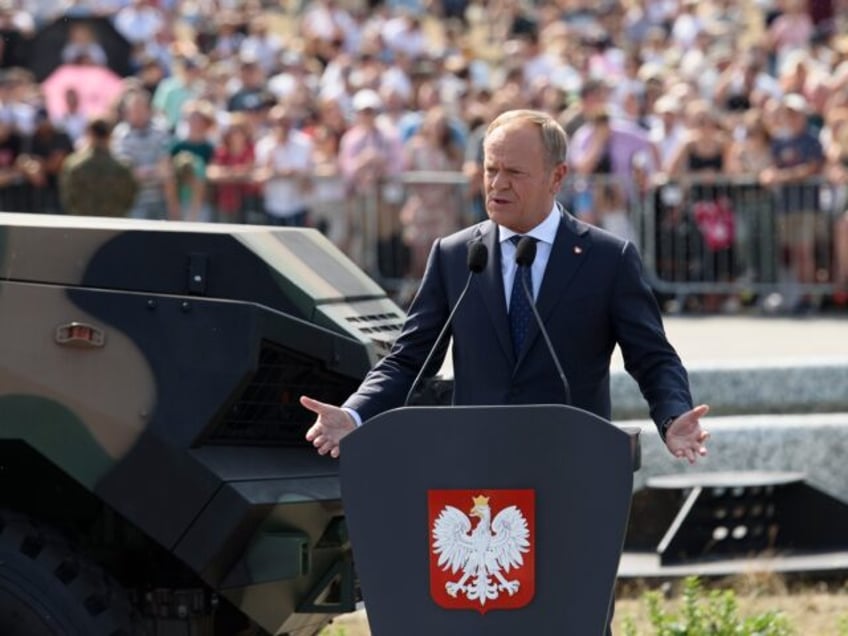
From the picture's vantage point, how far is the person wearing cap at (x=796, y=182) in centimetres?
1611

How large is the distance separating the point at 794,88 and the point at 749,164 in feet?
7.38

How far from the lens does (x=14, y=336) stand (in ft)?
18.7

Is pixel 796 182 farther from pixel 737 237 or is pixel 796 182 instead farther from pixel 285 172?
pixel 285 172

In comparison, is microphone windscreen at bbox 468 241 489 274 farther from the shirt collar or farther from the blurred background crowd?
the blurred background crowd

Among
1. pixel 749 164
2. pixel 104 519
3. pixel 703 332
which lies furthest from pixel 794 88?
pixel 104 519

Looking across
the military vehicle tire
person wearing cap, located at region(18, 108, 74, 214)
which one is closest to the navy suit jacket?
the military vehicle tire

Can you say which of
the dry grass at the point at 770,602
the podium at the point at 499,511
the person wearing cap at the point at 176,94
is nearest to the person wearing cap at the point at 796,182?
the person wearing cap at the point at 176,94

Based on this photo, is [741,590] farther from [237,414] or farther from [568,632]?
[568,632]

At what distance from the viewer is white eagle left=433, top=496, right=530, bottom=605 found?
477cm

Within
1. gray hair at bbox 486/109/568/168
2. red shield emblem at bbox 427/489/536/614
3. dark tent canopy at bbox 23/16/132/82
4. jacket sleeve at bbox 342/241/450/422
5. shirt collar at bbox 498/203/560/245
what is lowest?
red shield emblem at bbox 427/489/536/614

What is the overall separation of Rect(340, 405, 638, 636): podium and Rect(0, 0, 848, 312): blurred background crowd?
33.9ft

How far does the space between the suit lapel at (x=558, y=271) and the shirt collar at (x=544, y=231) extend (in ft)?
0.05

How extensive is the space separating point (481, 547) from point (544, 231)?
93cm

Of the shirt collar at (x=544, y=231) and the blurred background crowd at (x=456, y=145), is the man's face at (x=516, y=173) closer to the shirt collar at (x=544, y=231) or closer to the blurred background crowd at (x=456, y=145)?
the shirt collar at (x=544, y=231)
